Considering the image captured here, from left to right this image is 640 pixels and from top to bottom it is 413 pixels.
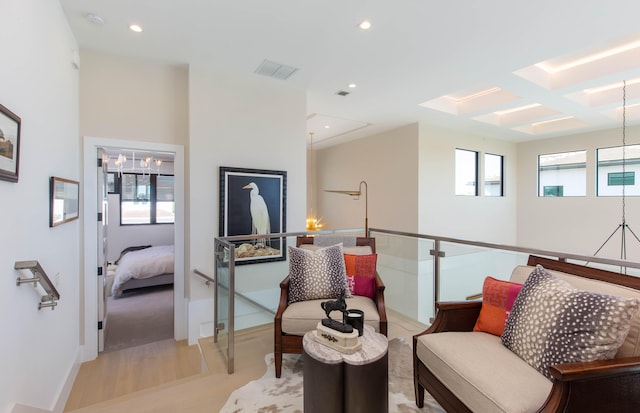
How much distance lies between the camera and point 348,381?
1571mm

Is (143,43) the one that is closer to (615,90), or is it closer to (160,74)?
(160,74)

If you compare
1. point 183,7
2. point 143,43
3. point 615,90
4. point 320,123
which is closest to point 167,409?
point 183,7

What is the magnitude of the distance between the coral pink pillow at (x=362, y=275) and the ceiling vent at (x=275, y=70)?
234cm

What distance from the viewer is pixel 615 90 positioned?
173 inches

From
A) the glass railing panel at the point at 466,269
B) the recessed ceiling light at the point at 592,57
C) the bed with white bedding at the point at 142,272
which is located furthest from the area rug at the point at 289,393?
the recessed ceiling light at the point at 592,57

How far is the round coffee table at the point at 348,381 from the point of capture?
156 centimetres

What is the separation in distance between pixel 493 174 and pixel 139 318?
7.68 meters

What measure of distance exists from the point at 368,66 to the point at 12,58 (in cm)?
298

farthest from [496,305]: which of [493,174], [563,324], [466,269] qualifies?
[493,174]

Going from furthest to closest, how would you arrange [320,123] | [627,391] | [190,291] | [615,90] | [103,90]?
[320,123] < [615,90] < [190,291] < [103,90] < [627,391]

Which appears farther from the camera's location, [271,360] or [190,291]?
[190,291]

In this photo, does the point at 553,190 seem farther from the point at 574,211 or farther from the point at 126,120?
the point at 126,120

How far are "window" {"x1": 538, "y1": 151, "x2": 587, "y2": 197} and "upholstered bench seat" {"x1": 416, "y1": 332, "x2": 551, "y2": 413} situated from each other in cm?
638

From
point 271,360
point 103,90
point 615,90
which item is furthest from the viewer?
point 615,90
